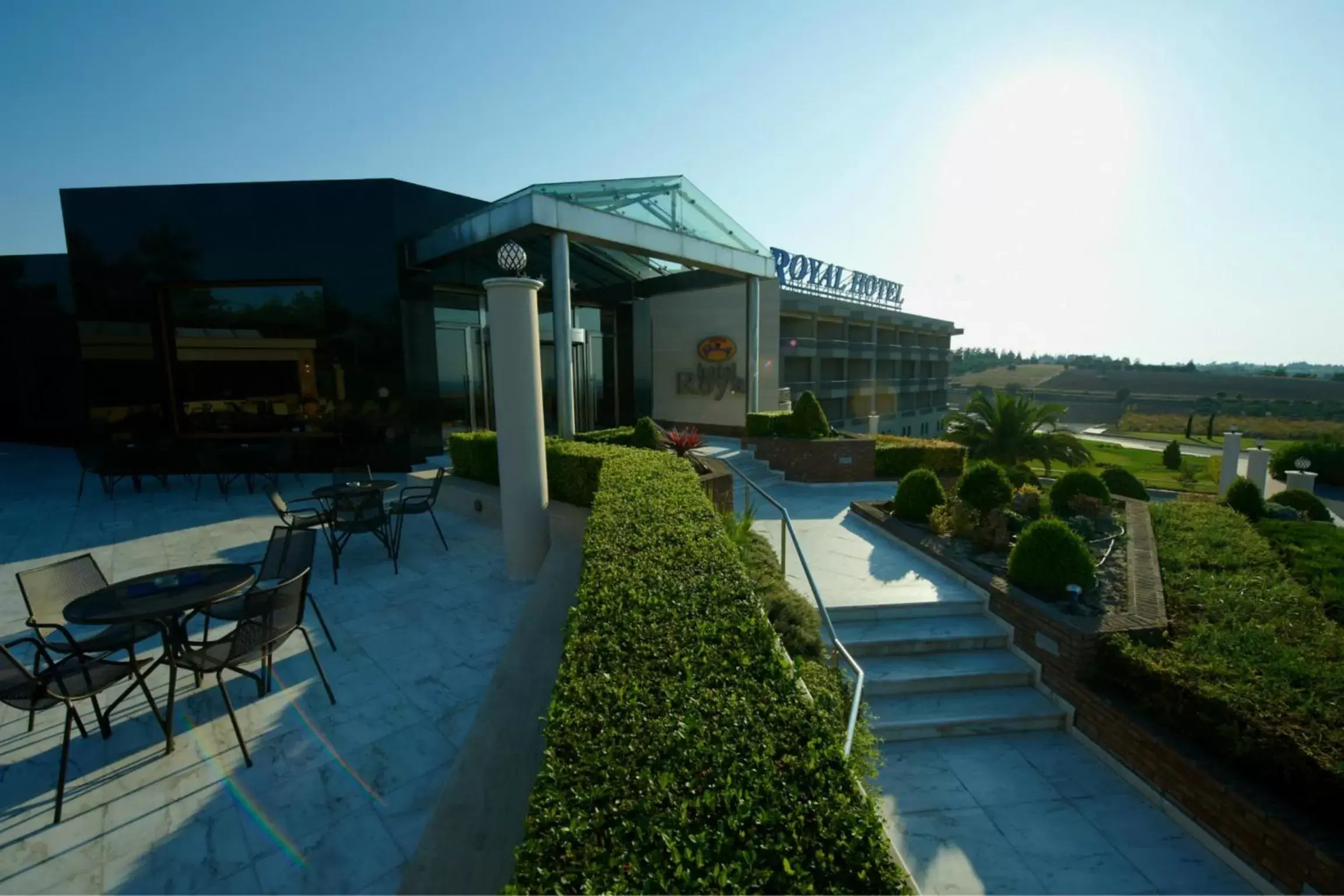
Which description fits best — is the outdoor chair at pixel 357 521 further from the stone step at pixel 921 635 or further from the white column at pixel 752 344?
the white column at pixel 752 344

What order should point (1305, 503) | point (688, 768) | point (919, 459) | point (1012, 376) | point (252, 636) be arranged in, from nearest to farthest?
point (688, 768) < point (252, 636) < point (1305, 503) < point (919, 459) < point (1012, 376)

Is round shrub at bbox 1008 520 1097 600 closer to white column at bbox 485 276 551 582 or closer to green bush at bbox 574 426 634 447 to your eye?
white column at bbox 485 276 551 582

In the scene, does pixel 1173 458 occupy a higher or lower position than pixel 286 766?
lower

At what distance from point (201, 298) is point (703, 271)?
13539 mm

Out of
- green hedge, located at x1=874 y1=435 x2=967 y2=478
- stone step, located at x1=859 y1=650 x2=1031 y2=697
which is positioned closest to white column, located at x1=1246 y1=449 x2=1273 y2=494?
green hedge, located at x1=874 y1=435 x2=967 y2=478

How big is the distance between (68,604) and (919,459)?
45.0 feet

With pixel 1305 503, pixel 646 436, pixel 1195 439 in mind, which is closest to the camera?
pixel 646 436

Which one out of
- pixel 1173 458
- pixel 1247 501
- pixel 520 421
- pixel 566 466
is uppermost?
pixel 520 421

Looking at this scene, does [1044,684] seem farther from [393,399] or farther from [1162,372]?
[1162,372]

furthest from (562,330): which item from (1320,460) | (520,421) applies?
(1320,460)

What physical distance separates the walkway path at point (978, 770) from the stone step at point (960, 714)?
0.01 metres

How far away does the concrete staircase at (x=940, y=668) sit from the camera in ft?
17.9

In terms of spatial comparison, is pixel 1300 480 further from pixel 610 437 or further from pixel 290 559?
pixel 290 559

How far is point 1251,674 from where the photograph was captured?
458 centimetres
